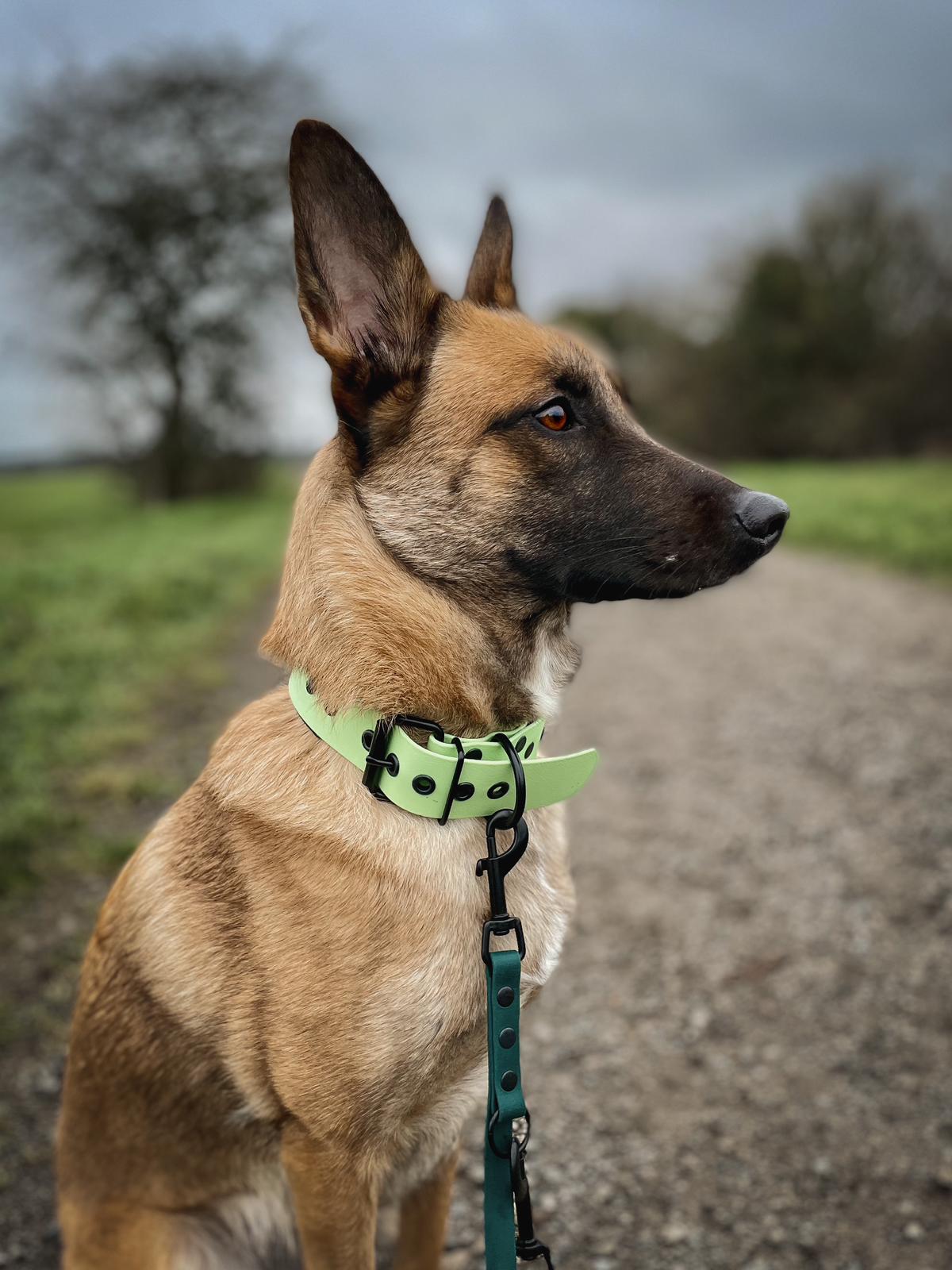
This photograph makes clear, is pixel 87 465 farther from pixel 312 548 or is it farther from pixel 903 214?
pixel 903 214

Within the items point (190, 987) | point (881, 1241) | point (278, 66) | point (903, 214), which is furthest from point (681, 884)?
point (903, 214)

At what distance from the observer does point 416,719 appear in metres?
1.91

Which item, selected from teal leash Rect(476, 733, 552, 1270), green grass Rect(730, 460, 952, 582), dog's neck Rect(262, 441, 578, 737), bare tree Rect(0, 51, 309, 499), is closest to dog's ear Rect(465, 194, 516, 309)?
dog's neck Rect(262, 441, 578, 737)

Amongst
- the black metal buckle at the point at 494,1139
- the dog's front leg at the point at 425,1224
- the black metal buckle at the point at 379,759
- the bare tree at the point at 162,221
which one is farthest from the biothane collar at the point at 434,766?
the bare tree at the point at 162,221

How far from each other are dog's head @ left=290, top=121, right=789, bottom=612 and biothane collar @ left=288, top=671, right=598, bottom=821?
396 millimetres

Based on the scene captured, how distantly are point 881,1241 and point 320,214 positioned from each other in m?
3.18

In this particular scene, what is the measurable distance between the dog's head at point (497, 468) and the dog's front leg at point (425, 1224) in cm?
157

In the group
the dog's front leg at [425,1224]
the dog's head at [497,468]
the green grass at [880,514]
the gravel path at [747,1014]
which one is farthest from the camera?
the green grass at [880,514]

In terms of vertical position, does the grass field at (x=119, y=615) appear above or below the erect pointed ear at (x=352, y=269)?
below

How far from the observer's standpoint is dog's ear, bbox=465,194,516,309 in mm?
2500

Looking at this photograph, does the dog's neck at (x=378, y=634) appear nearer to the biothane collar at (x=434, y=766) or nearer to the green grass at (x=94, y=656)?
the biothane collar at (x=434, y=766)

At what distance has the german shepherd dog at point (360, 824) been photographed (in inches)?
72.2

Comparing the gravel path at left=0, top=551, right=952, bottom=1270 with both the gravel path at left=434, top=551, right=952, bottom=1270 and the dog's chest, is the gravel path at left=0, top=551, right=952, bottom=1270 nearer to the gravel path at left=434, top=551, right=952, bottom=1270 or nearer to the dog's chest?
the gravel path at left=434, top=551, right=952, bottom=1270

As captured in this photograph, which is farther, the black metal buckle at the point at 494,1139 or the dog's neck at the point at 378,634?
the dog's neck at the point at 378,634
